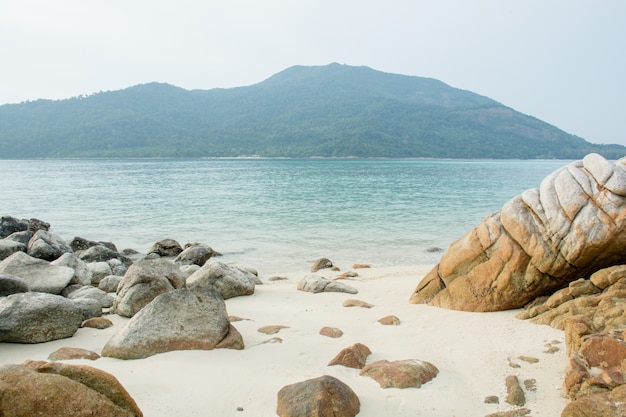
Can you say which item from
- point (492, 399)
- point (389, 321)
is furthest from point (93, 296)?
point (492, 399)

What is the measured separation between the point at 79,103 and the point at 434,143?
13539 centimetres

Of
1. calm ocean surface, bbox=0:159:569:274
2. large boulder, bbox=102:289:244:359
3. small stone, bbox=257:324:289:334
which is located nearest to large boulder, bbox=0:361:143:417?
large boulder, bbox=102:289:244:359

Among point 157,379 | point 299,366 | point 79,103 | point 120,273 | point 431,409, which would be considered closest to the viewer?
point 431,409

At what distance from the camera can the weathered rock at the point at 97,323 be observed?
23.7 ft

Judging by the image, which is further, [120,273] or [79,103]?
[79,103]

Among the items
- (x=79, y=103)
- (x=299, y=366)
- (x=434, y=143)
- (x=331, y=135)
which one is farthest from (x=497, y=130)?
(x=299, y=366)

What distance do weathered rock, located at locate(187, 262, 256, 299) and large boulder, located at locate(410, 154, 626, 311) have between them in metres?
3.99

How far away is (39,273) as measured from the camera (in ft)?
31.2

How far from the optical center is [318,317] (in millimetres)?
7953

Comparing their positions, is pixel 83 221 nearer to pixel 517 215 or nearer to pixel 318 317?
pixel 318 317

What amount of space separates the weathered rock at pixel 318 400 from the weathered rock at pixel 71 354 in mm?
2708

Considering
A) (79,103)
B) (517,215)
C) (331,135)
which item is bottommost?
(517,215)

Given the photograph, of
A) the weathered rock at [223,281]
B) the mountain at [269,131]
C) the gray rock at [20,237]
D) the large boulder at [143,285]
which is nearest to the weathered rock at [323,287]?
the weathered rock at [223,281]

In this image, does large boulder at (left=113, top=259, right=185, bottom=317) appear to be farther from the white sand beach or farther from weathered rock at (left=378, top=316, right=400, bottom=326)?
weathered rock at (left=378, top=316, right=400, bottom=326)
